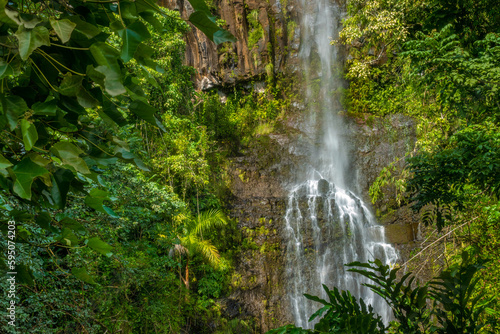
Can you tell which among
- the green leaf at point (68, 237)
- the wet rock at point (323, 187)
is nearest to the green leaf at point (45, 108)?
the green leaf at point (68, 237)

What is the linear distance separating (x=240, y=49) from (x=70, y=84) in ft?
44.1

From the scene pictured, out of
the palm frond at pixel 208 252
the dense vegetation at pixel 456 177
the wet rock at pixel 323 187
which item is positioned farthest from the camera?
the wet rock at pixel 323 187

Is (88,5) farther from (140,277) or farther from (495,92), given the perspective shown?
(140,277)

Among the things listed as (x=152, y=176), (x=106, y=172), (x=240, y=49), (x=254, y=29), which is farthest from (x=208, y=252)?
(x=254, y=29)

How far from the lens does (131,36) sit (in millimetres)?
694

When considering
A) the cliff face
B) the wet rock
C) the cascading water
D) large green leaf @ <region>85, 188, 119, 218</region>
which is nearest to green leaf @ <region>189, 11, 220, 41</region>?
large green leaf @ <region>85, 188, 119, 218</region>

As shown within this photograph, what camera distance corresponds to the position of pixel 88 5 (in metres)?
0.78

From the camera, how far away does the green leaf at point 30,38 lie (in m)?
0.55

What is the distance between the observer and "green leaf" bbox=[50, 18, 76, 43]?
0.60 meters

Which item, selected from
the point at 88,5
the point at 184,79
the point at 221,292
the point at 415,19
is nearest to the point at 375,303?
the point at 221,292

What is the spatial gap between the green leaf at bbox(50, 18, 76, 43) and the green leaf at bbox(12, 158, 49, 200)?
0.26 meters

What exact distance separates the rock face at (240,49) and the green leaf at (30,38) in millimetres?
13131

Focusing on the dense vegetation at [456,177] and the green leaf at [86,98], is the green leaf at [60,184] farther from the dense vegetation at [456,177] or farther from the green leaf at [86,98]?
the dense vegetation at [456,177]

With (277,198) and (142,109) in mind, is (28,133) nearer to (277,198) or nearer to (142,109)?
(142,109)
